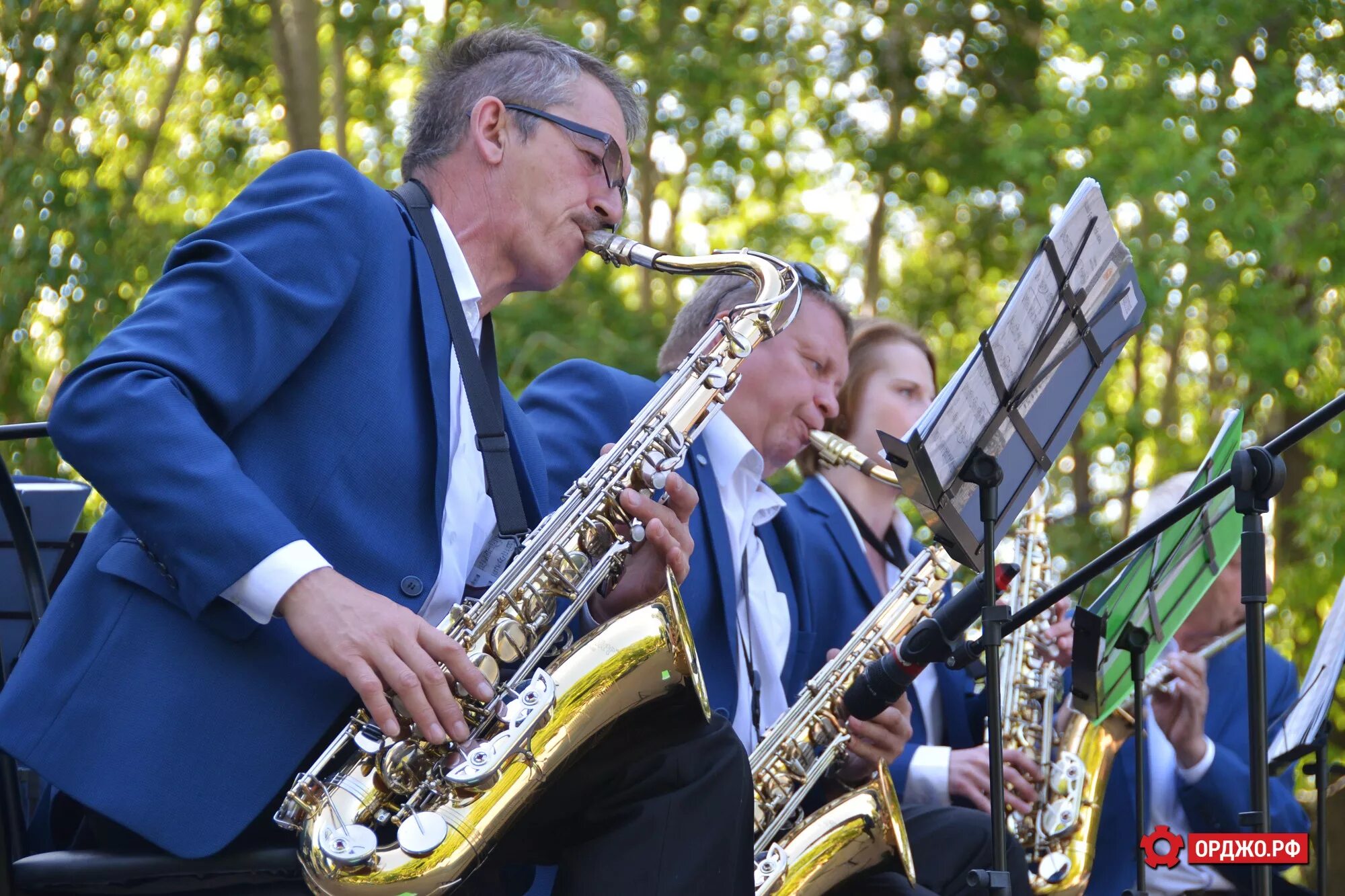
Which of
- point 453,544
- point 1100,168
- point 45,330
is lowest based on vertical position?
point 453,544

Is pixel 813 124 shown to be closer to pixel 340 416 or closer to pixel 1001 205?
pixel 1001 205

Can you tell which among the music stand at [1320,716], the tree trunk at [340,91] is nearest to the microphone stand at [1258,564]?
the music stand at [1320,716]

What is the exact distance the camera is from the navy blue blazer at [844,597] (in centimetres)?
481

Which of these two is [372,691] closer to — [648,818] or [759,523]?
[648,818]

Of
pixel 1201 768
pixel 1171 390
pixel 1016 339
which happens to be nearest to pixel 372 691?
pixel 1016 339

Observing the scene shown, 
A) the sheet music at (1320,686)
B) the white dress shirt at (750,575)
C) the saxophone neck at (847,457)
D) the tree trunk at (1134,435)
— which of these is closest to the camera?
the sheet music at (1320,686)

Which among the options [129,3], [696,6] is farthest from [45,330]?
[696,6]

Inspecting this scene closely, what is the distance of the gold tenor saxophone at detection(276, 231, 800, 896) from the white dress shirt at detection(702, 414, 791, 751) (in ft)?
2.35

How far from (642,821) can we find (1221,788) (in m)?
2.77

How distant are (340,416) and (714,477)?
162 cm

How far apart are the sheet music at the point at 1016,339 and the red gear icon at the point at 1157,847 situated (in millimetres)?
908

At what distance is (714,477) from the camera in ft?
13.5

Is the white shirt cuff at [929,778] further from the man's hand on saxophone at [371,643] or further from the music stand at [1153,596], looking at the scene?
the man's hand on saxophone at [371,643]

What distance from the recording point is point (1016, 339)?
286 centimetres
